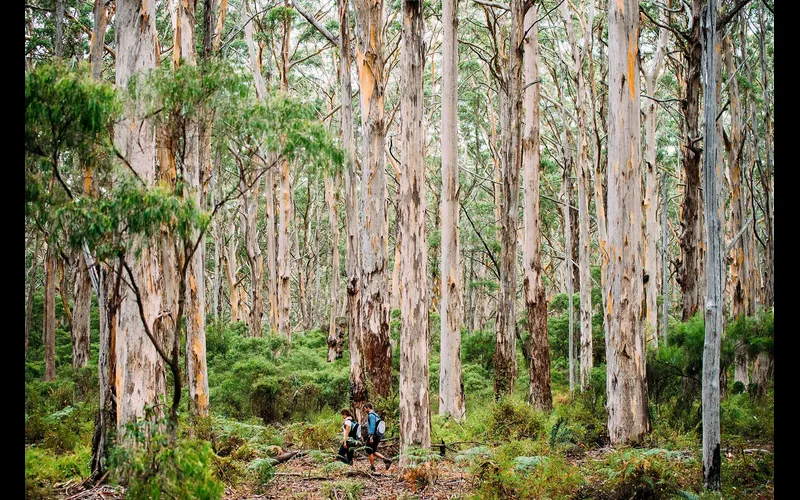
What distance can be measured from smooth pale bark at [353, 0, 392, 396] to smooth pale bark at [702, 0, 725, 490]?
5.74 meters

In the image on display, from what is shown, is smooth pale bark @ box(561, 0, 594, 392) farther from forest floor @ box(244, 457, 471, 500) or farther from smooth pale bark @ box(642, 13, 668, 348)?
forest floor @ box(244, 457, 471, 500)

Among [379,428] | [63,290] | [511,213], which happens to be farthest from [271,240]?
[379,428]

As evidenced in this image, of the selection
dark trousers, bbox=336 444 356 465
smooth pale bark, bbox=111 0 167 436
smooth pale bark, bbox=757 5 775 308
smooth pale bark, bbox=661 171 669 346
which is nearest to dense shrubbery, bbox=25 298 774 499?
dark trousers, bbox=336 444 356 465

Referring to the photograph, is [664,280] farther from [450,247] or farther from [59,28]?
[59,28]

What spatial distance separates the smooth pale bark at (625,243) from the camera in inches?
417

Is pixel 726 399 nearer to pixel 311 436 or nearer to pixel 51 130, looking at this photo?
pixel 311 436

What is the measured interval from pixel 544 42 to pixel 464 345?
36.3ft

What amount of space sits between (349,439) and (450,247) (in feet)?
17.3

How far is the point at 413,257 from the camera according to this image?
10055mm

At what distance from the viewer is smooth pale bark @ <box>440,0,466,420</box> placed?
14.3m

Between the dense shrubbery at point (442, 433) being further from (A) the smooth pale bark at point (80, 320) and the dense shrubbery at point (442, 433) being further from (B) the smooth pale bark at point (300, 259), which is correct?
(B) the smooth pale bark at point (300, 259)

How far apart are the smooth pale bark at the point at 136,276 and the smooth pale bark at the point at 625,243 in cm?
664
